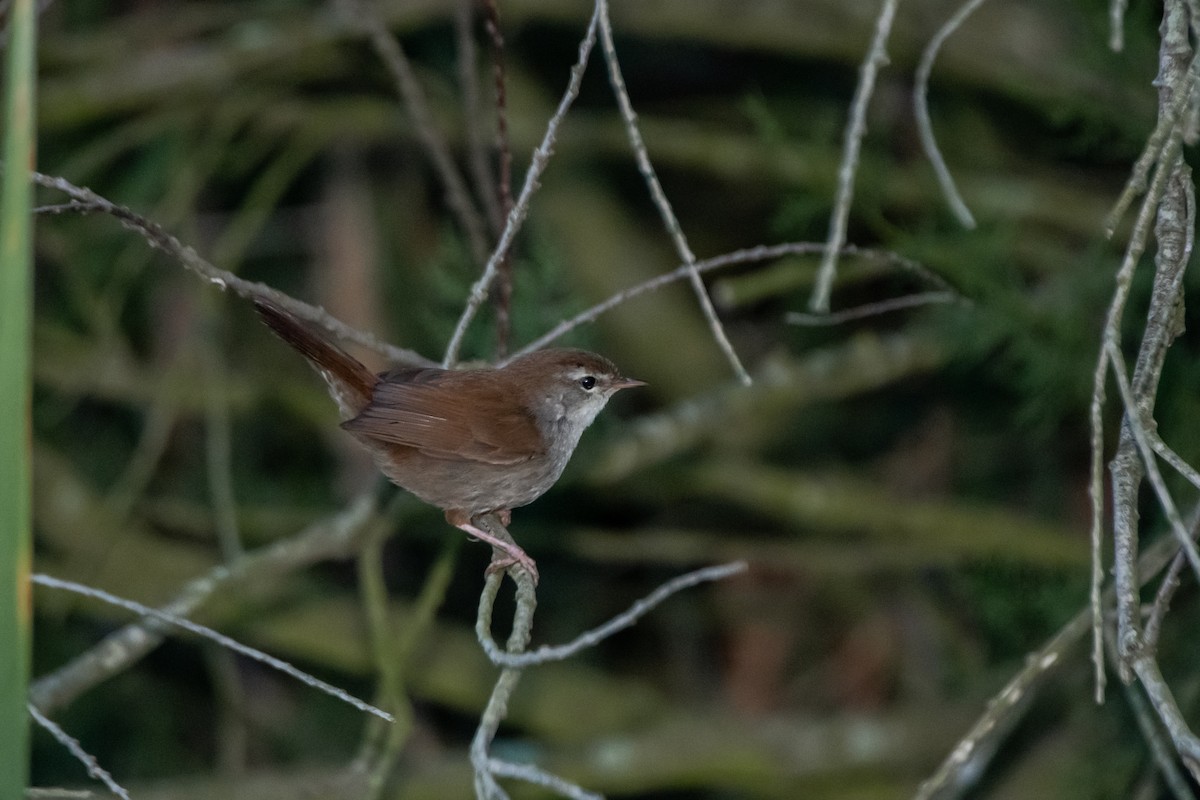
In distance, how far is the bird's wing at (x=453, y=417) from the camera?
12.0 ft

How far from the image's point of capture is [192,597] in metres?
3.41

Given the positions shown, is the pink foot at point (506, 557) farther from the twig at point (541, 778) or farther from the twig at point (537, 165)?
the twig at point (541, 778)

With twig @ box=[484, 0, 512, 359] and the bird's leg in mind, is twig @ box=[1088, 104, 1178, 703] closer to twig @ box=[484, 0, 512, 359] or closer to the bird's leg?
twig @ box=[484, 0, 512, 359]

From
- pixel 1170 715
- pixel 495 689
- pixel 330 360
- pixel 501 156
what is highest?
pixel 501 156

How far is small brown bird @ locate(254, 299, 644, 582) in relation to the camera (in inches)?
144

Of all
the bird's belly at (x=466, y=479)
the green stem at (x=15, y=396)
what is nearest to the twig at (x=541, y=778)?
the green stem at (x=15, y=396)

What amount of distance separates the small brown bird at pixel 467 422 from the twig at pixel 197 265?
30cm

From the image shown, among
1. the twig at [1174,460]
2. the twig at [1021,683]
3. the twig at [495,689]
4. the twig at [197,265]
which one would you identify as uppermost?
the twig at [197,265]

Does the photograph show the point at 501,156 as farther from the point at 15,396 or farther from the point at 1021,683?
the point at 15,396

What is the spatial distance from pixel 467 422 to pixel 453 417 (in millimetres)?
42

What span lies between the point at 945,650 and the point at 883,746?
1.33 meters

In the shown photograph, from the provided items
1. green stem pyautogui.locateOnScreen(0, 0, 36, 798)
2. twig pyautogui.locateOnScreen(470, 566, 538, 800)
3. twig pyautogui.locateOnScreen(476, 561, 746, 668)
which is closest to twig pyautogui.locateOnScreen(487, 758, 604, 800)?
twig pyautogui.locateOnScreen(470, 566, 538, 800)

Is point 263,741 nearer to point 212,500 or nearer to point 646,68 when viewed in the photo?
point 212,500

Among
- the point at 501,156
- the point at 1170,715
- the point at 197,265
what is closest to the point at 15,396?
the point at 197,265
